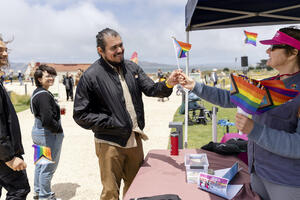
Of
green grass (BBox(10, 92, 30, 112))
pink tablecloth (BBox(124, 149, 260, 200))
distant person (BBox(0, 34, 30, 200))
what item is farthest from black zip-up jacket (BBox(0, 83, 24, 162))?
green grass (BBox(10, 92, 30, 112))

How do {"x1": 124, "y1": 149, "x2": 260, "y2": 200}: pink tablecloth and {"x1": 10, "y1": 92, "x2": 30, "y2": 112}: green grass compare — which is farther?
{"x1": 10, "y1": 92, "x2": 30, "y2": 112}: green grass

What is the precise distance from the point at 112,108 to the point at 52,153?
1.29 metres

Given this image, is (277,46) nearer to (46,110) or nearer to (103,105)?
(103,105)

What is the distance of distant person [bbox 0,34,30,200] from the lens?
205 cm

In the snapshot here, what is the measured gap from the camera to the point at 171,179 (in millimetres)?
2139

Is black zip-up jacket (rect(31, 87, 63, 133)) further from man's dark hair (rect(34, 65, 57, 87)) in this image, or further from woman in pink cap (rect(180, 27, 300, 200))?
woman in pink cap (rect(180, 27, 300, 200))

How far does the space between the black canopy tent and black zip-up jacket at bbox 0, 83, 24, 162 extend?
2400 mm

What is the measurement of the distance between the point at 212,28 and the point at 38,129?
3.19 m

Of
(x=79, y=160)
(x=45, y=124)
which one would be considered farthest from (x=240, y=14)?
(x=79, y=160)

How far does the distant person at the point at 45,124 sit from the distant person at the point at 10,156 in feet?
2.16

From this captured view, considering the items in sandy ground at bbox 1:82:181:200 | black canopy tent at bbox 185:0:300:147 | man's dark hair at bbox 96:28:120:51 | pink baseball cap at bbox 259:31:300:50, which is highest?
black canopy tent at bbox 185:0:300:147

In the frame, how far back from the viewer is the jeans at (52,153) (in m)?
2.98

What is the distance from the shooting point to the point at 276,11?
11.9 ft

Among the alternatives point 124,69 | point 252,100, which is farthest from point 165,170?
point 252,100
